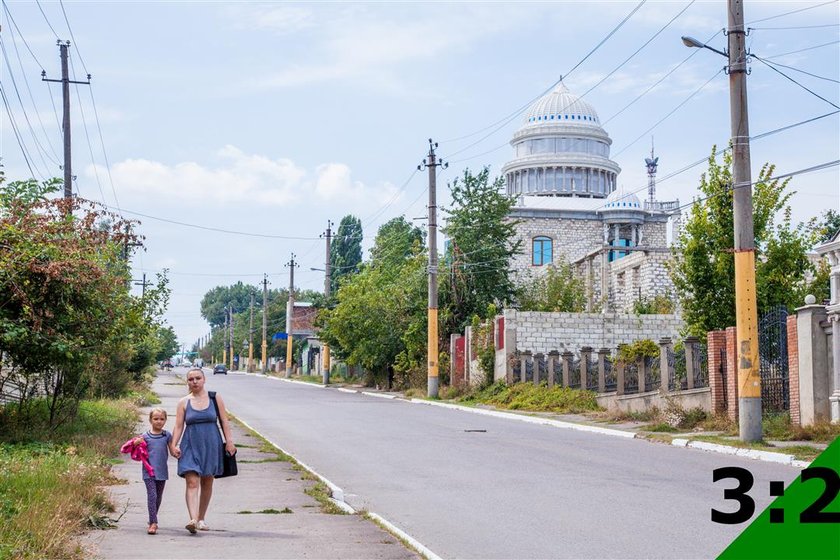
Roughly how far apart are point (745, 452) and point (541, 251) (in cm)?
6295

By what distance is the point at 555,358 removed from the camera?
126ft

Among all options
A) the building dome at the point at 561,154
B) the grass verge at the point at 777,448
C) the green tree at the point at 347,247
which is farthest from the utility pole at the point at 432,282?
the green tree at the point at 347,247

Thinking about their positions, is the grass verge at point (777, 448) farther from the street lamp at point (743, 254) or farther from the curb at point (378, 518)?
the curb at point (378, 518)

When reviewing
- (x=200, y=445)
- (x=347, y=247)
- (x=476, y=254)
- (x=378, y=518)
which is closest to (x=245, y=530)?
(x=200, y=445)

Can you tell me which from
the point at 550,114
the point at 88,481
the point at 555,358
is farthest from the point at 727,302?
the point at 550,114

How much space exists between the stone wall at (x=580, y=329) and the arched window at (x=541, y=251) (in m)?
35.7

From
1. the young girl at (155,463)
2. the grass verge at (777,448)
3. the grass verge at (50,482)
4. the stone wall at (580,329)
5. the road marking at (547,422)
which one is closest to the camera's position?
the grass verge at (50,482)

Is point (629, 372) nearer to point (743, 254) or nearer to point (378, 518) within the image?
point (743, 254)

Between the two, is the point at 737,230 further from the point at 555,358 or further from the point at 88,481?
the point at 555,358

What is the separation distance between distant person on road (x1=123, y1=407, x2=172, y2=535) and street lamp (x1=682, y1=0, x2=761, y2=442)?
13.5 m

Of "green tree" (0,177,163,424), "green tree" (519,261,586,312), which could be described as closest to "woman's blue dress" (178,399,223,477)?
"green tree" (0,177,163,424)

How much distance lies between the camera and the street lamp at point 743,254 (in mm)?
21391

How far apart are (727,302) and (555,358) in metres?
6.20

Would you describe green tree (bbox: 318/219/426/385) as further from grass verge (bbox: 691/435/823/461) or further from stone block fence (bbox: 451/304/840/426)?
grass verge (bbox: 691/435/823/461)
